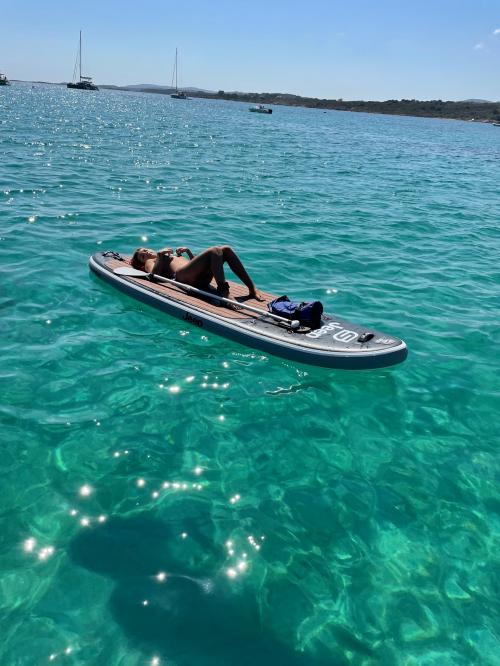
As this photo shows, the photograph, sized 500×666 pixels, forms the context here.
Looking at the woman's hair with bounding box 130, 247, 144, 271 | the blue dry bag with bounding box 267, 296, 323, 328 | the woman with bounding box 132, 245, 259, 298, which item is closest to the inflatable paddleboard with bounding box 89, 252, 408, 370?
the blue dry bag with bounding box 267, 296, 323, 328

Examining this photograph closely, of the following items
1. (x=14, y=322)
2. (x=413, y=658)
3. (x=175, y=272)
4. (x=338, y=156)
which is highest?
(x=338, y=156)

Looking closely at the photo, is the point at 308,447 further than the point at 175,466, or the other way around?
the point at 308,447

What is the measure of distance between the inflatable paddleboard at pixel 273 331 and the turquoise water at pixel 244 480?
296 mm

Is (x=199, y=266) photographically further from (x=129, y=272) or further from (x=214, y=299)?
(x=129, y=272)

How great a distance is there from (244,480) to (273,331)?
11.3 ft

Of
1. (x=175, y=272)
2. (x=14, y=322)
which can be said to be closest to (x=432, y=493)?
(x=175, y=272)

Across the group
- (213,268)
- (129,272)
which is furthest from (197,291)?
(129,272)

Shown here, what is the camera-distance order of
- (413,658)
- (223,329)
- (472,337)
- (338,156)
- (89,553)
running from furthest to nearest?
1. (338,156)
2. (472,337)
3. (223,329)
4. (89,553)
5. (413,658)

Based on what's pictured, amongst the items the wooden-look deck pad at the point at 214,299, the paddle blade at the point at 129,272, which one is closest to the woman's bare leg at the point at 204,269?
the wooden-look deck pad at the point at 214,299

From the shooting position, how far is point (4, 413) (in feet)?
23.7

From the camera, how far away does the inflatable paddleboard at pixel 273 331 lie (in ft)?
28.1

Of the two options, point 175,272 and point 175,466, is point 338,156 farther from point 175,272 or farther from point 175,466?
point 175,466

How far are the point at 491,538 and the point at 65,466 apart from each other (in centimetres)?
506

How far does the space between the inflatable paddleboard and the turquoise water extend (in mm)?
296
